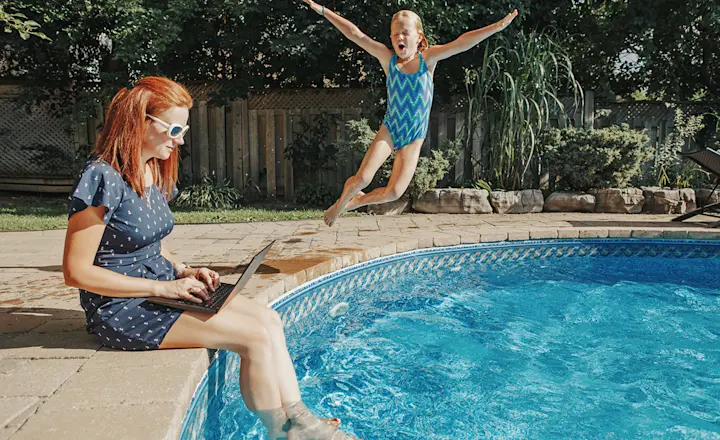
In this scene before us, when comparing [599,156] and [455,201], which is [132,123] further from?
[599,156]

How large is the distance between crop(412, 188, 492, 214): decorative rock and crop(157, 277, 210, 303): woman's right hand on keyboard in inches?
205

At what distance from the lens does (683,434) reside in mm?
2533

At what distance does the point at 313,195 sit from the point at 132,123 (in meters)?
6.20

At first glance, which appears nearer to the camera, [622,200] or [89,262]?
[89,262]

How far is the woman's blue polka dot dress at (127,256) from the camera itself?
2008mm

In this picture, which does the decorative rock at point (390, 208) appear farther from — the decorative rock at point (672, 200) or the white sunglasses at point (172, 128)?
the white sunglasses at point (172, 128)

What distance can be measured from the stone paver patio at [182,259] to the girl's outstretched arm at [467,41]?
1.62m

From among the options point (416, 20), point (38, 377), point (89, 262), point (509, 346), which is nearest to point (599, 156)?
point (416, 20)

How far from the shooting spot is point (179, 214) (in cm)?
727

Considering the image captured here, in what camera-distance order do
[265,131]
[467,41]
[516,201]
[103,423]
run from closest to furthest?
[103,423]
[467,41]
[516,201]
[265,131]

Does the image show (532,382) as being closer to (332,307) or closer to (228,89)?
(332,307)

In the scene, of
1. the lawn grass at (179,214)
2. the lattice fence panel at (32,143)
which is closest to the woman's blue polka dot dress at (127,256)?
the lawn grass at (179,214)

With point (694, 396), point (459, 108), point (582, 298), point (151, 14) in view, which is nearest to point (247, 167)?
point (151, 14)

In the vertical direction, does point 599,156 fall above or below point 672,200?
above
